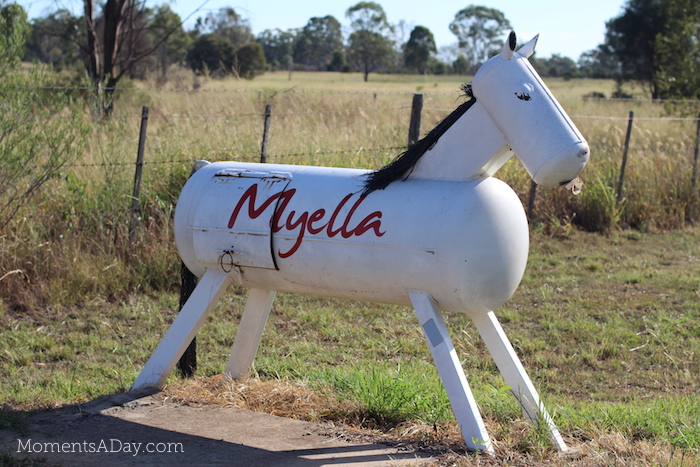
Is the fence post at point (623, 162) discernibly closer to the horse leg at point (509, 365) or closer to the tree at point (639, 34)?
the horse leg at point (509, 365)

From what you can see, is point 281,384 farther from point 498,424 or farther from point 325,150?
point 325,150

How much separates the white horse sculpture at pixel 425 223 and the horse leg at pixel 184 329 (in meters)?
0.01

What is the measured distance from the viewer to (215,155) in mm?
8133

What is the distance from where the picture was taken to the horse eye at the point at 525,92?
356 cm

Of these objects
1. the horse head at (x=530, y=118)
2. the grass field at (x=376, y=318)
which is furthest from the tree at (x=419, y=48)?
the horse head at (x=530, y=118)

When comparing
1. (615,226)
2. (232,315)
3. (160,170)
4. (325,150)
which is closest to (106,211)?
(160,170)

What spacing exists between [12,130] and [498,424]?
4.83m

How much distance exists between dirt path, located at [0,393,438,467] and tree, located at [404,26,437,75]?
2329 inches

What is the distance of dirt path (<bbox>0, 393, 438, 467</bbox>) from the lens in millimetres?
3623

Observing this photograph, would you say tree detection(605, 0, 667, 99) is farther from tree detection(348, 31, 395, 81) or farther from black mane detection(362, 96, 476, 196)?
black mane detection(362, 96, 476, 196)

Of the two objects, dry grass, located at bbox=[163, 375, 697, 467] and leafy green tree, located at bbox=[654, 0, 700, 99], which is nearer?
dry grass, located at bbox=[163, 375, 697, 467]

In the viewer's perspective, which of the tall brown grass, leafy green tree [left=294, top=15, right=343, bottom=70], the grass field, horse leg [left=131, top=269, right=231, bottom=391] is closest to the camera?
the grass field

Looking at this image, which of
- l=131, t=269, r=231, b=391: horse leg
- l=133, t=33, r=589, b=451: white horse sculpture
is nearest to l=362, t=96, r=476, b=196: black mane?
l=133, t=33, r=589, b=451: white horse sculpture

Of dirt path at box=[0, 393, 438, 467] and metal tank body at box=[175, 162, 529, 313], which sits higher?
metal tank body at box=[175, 162, 529, 313]
